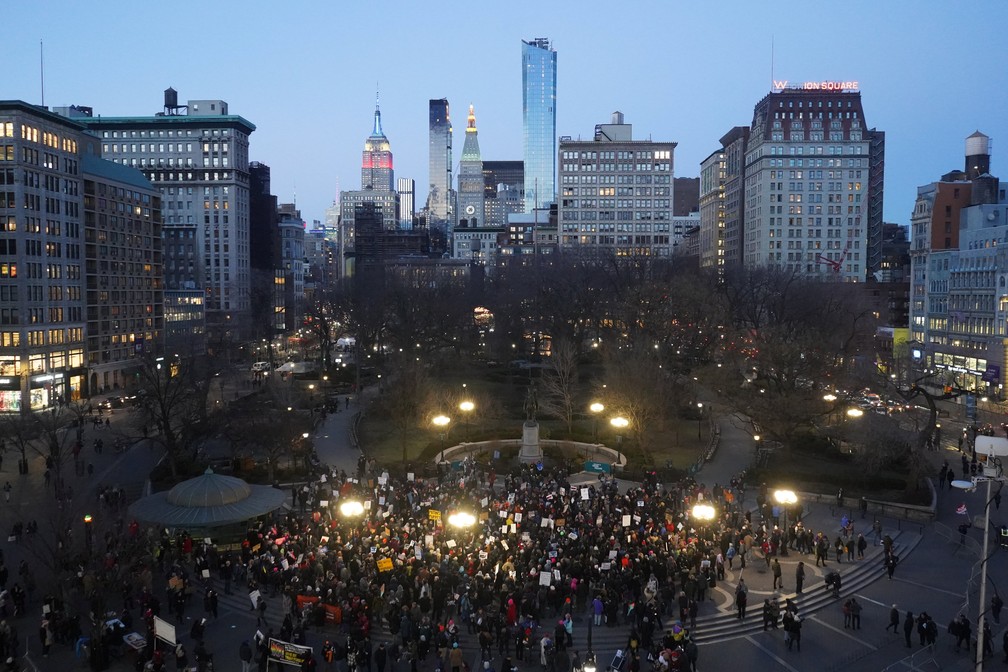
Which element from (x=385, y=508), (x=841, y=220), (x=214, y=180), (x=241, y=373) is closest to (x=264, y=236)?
(x=214, y=180)

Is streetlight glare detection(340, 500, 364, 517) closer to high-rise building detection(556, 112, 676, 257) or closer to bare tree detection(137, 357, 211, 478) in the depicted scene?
bare tree detection(137, 357, 211, 478)

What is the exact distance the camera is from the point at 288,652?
17953 millimetres

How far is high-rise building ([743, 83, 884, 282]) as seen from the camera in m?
118

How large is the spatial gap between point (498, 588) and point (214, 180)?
107123mm

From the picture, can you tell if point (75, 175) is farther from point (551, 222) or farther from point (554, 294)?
point (551, 222)

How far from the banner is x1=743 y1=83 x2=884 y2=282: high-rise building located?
10916cm

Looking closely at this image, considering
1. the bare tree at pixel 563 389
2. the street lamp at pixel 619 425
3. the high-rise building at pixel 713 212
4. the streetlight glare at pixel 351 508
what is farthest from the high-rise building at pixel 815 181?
the streetlight glare at pixel 351 508

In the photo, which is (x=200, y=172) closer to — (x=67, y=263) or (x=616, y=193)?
(x=67, y=263)

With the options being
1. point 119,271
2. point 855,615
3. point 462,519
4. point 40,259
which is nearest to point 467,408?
point 462,519

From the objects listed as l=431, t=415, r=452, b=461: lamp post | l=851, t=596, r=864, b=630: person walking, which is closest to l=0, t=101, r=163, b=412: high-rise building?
l=431, t=415, r=452, b=461: lamp post

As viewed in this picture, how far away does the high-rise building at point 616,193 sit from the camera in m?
137

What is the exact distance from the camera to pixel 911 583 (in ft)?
81.5

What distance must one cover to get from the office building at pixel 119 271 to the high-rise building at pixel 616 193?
75.7 meters

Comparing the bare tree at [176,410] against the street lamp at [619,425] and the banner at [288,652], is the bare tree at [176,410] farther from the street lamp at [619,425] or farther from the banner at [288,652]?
the street lamp at [619,425]
